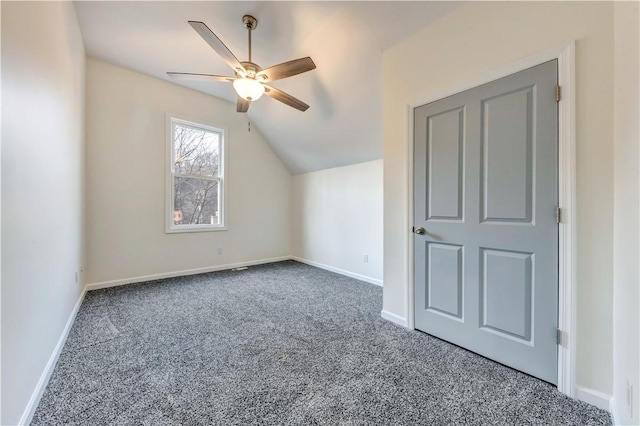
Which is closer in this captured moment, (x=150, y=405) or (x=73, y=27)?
(x=150, y=405)

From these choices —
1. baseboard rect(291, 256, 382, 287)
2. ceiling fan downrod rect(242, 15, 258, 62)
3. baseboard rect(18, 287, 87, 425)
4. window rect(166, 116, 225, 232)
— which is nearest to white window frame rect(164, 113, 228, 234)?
window rect(166, 116, 225, 232)

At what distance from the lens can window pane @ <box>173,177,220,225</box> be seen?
3990mm

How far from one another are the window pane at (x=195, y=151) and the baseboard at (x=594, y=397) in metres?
4.59

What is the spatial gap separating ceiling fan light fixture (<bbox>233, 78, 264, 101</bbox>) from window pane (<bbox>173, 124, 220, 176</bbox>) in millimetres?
2082

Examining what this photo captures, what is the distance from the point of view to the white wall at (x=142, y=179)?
3291 millimetres

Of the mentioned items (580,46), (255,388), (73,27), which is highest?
(73,27)

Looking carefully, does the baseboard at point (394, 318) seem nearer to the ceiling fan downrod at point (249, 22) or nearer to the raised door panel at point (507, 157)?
the raised door panel at point (507, 157)

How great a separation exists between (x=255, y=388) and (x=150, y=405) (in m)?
0.53

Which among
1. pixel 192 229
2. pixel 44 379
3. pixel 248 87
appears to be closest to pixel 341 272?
pixel 192 229

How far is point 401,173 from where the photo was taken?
2258 mm

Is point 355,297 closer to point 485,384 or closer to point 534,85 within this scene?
point 485,384

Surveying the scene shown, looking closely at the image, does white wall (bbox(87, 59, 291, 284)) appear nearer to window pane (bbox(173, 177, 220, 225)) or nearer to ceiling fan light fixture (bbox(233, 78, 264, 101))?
window pane (bbox(173, 177, 220, 225))

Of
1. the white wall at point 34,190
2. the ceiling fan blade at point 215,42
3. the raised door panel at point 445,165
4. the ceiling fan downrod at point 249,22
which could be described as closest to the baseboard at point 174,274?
the white wall at point 34,190

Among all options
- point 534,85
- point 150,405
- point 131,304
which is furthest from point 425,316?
point 131,304
